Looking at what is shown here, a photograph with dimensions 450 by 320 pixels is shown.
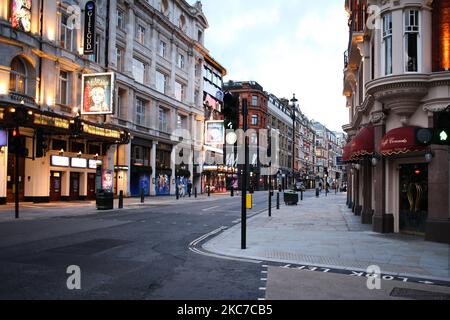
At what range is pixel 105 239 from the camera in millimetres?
13758

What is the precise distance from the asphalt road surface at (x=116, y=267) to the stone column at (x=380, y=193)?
6865 mm

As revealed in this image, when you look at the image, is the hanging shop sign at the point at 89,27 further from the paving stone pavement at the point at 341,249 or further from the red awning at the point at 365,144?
the red awning at the point at 365,144

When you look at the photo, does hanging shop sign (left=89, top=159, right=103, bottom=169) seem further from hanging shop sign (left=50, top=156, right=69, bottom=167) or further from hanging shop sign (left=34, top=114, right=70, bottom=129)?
hanging shop sign (left=34, top=114, right=70, bottom=129)

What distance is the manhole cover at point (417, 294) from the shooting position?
7488 millimetres

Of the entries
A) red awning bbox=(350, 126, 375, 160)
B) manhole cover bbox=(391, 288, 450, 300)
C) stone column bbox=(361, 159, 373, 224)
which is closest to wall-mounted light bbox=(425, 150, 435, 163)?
red awning bbox=(350, 126, 375, 160)

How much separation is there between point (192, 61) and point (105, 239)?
50.1 meters

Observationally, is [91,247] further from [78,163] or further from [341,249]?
[78,163]

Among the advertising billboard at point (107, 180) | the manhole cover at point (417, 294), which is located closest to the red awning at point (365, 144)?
the manhole cover at point (417, 294)

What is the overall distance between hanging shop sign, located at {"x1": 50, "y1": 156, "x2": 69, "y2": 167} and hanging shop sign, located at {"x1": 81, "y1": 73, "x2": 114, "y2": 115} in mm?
4015

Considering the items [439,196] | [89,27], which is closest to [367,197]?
[439,196]

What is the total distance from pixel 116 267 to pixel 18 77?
24.2 meters

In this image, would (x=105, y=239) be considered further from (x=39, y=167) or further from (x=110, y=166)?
(x=110, y=166)

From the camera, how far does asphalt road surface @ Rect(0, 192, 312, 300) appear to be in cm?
722
